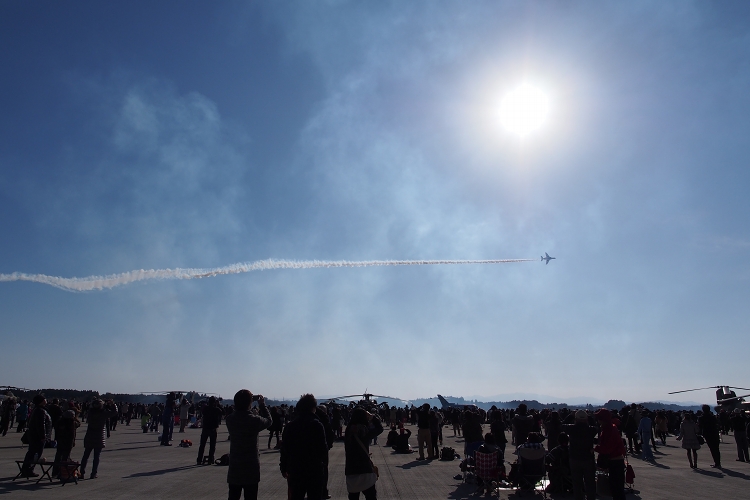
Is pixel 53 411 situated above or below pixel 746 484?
above

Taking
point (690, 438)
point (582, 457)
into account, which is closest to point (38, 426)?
point (582, 457)

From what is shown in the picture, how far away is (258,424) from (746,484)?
11048 mm

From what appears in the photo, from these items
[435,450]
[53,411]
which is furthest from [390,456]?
[53,411]

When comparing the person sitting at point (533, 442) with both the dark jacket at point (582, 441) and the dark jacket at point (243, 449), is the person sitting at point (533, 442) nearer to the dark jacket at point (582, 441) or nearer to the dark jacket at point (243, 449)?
the dark jacket at point (582, 441)

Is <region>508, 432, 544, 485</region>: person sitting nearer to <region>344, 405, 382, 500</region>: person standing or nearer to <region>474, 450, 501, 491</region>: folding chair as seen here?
<region>474, 450, 501, 491</region>: folding chair

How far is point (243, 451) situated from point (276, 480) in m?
5.67

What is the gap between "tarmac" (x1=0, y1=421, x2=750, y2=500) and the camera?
8.86 metres

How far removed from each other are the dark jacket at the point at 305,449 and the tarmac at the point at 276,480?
4151 mm

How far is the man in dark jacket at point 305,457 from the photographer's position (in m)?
5.19

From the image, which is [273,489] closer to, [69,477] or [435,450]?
[69,477]

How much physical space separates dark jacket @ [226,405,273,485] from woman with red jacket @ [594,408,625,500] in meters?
5.17

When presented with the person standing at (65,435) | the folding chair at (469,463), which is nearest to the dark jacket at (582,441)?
the folding chair at (469,463)

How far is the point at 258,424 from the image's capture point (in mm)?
5734

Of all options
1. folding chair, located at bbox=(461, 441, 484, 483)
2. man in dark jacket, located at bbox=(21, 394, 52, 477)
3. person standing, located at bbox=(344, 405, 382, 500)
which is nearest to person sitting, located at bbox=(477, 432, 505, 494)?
folding chair, located at bbox=(461, 441, 484, 483)
